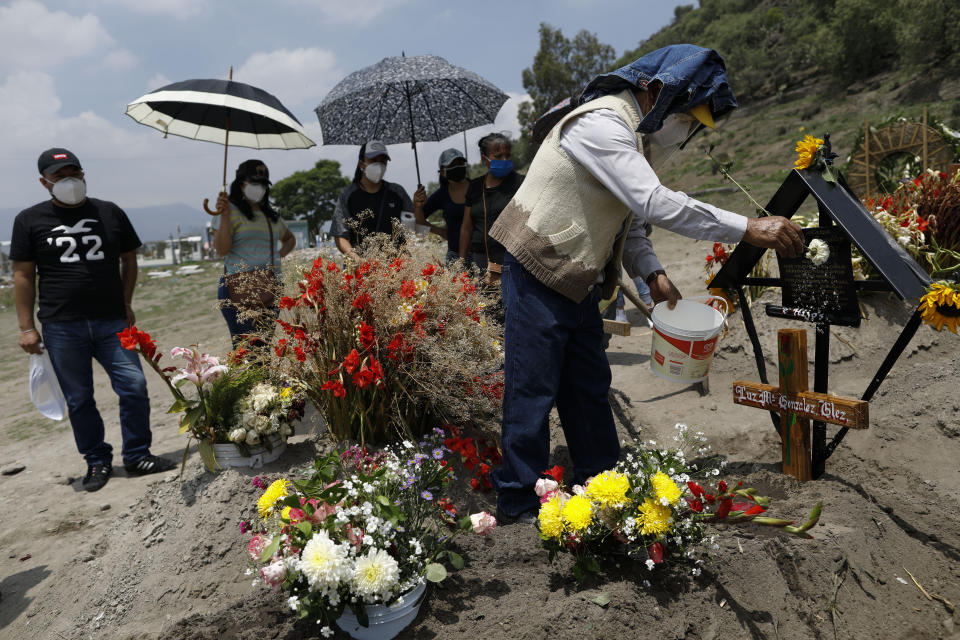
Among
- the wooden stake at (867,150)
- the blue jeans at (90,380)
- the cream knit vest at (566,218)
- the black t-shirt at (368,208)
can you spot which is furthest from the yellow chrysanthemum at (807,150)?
the wooden stake at (867,150)

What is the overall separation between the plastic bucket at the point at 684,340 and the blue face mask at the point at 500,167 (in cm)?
183

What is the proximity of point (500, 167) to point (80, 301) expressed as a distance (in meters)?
2.83

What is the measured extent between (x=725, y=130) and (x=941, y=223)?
2654 cm

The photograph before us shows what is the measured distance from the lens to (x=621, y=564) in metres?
1.95

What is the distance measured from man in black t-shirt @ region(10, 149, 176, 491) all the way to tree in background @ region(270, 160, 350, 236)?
39.1 m

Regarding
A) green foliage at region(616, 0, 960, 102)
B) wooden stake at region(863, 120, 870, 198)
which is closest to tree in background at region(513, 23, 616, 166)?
green foliage at region(616, 0, 960, 102)

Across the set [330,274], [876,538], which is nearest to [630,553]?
[876,538]

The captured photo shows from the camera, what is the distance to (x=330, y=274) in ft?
8.64

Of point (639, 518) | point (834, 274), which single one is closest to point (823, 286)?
point (834, 274)

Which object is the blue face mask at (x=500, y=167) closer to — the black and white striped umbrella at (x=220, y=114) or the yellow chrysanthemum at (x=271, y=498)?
the black and white striped umbrella at (x=220, y=114)

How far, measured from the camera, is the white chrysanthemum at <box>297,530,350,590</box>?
157 cm

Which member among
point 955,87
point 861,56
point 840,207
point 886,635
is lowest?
point 886,635

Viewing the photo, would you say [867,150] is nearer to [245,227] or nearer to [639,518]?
[639,518]

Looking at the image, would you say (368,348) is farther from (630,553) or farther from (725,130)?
(725,130)
